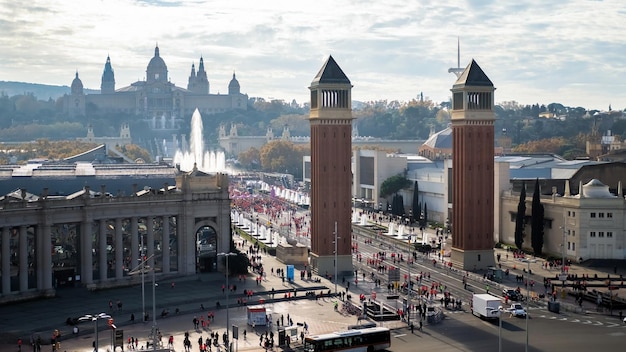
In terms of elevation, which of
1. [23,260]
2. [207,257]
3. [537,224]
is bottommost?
[207,257]

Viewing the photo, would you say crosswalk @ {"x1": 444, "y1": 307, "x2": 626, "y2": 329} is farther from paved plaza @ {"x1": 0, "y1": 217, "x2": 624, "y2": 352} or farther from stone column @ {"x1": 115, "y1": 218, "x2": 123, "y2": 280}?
stone column @ {"x1": 115, "y1": 218, "x2": 123, "y2": 280}

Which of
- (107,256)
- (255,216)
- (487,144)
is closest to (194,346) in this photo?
(107,256)

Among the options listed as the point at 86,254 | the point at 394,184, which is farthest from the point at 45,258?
the point at 394,184

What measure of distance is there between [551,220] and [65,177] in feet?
191

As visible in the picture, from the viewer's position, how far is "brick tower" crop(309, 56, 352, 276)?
3718 inches

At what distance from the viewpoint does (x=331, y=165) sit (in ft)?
315

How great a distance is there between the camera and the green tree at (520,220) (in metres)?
106

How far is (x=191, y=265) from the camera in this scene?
295ft

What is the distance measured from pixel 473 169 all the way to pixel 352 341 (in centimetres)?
4614

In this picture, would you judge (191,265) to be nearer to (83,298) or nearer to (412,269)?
(83,298)

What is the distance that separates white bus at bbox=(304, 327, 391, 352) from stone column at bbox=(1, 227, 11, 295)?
107 ft

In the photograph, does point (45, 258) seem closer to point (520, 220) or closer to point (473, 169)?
point (473, 169)

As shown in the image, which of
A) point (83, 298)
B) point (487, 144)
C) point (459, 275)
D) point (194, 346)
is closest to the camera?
point (194, 346)

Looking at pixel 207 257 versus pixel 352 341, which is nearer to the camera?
pixel 352 341
